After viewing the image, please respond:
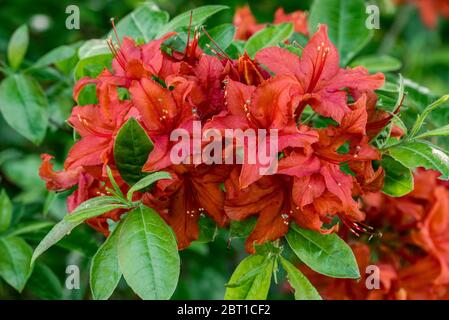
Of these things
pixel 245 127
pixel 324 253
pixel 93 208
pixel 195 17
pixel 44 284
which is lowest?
pixel 44 284

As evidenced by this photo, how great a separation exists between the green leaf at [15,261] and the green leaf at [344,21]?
2.46 ft

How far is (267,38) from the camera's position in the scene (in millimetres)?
1455

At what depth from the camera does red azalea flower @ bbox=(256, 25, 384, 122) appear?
1.18 metres

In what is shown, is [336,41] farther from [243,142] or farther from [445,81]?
[445,81]

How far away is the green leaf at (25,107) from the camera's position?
5.13 feet

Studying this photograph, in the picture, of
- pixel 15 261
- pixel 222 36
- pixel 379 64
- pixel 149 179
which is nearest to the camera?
pixel 149 179

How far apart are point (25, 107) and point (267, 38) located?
1.73 ft

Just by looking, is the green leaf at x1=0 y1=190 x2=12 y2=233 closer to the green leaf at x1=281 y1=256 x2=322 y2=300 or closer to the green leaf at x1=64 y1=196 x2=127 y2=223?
the green leaf at x1=64 y1=196 x2=127 y2=223

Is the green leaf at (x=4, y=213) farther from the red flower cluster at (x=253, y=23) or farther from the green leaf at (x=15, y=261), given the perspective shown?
the red flower cluster at (x=253, y=23)

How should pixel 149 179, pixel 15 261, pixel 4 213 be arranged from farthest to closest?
pixel 4 213, pixel 15 261, pixel 149 179

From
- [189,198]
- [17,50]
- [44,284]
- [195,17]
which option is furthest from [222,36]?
[44,284]

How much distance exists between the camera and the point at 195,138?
3.68 feet

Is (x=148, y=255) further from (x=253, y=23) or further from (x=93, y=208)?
(x=253, y=23)

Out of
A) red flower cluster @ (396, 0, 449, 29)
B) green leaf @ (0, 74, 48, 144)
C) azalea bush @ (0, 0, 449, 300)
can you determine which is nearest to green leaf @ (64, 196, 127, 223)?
azalea bush @ (0, 0, 449, 300)
